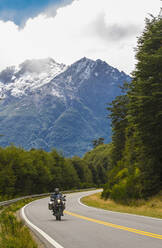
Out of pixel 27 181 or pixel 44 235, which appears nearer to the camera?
pixel 44 235

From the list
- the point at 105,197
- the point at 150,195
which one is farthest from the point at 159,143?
the point at 105,197

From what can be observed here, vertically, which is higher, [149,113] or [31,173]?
[149,113]

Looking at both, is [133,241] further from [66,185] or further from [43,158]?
[66,185]

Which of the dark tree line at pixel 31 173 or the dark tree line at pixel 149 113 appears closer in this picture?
the dark tree line at pixel 149 113

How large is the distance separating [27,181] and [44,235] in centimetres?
4894

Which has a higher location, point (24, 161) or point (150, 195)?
point (24, 161)

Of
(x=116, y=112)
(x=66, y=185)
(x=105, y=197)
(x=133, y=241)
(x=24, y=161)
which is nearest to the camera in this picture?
(x=133, y=241)

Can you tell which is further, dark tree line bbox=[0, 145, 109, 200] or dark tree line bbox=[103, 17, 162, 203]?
dark tree line bbox=[0, 145, 109, 200]

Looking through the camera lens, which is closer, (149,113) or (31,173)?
(149,113)

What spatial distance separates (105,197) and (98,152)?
5142 inches

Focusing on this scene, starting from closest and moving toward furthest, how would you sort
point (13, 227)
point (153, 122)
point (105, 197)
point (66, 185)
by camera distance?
point (13, 227)
point (153, 122)
point (105, 197)
point (66, 185)

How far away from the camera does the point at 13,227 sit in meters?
11.8

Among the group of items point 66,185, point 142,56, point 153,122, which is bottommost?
point 66,185

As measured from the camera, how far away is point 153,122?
24.4 meters
